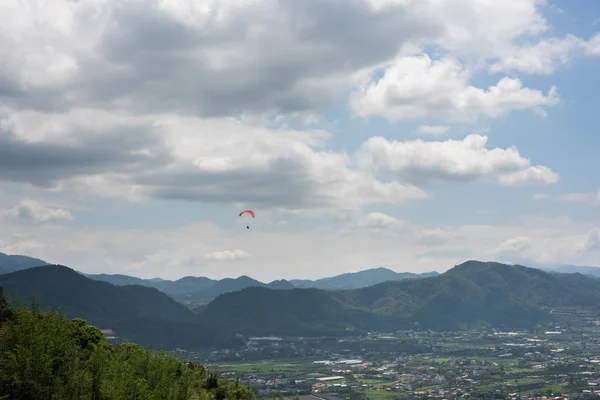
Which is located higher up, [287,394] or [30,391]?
[30,391]

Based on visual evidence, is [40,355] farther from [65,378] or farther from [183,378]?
[183,378]

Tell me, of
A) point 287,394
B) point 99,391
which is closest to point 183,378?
point 99,391

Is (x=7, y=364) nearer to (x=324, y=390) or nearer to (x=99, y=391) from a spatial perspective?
(x=99, y=391)

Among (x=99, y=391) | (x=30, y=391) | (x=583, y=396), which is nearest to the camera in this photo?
(x=30, y=391)

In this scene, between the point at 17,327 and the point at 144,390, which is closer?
the point at 144,390

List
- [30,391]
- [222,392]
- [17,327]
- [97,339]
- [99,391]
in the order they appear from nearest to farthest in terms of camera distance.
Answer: [30,391], [99,391], [17,327], [222,392], [97,339]

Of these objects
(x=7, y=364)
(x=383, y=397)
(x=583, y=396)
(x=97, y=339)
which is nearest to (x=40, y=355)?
(x=7, y=364)

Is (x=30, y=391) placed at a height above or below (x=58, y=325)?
below

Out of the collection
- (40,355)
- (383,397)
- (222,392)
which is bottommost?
(383,397)

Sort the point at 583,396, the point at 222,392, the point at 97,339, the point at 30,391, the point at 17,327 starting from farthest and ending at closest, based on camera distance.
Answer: the point at 583,396 < the point at 97,339 < the point at 222,392 < the point at 17,327 < the point at 30,391
